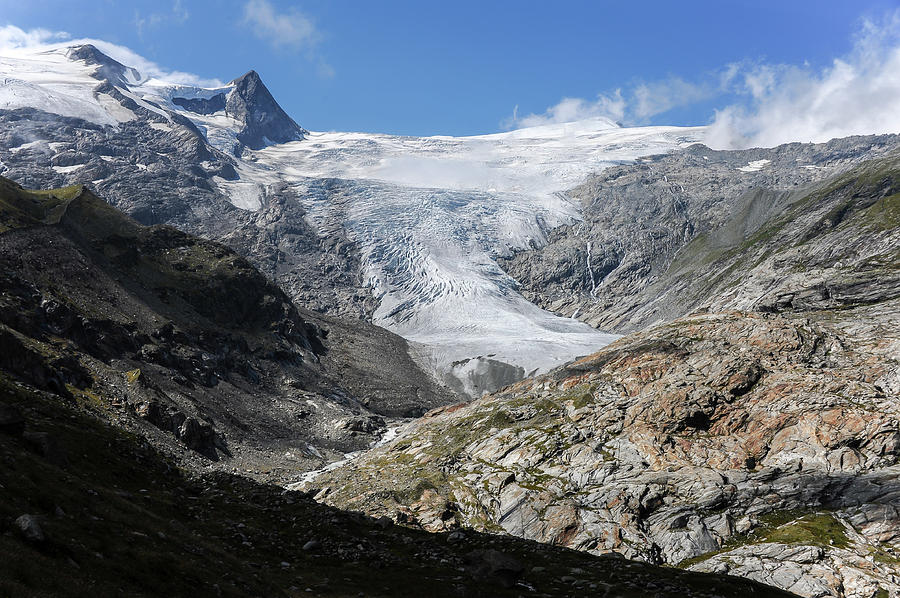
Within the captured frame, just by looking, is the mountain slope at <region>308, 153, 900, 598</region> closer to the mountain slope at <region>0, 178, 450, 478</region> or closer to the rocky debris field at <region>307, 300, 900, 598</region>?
the rocky debris field at <region>307, 300, 900, 598</region>

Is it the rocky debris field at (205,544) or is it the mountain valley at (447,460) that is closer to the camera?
the rocky debris field at (205,544)

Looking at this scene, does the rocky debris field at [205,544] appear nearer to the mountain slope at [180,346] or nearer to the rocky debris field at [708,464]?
the rocky debris field at [708,464]

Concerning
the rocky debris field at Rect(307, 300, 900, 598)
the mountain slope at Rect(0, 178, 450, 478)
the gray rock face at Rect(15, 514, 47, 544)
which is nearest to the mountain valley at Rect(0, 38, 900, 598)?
the gray rock face at Rect(15, 514, 47, 544)

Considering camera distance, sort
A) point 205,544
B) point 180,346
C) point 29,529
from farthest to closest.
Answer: point 180,346
point 205,544
point 29,529

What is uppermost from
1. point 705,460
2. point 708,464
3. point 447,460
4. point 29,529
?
point 29,529

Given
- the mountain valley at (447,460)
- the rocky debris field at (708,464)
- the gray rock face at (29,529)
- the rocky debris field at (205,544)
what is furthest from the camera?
the rocky debris field at (708,464)

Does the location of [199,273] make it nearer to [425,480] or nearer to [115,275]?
[115,275]

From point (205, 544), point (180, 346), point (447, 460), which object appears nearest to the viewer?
point (205, 544)

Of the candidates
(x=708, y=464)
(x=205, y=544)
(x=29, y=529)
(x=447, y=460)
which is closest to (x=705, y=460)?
(x=708, y=464)

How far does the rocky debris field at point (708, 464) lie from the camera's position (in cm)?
4328

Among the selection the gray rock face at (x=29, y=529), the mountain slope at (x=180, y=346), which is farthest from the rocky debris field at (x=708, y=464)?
the gray rock face at (x=29, y=529)

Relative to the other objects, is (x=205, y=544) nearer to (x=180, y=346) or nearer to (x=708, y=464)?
(x=708, y=464)

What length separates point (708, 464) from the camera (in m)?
→ 54.8

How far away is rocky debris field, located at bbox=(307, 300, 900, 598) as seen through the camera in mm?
43281
